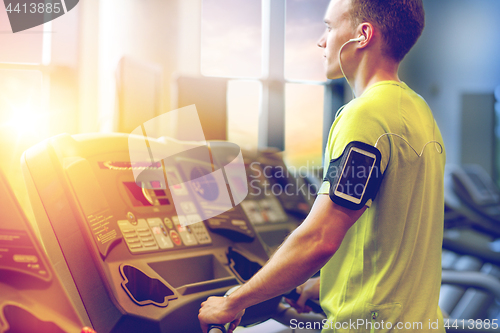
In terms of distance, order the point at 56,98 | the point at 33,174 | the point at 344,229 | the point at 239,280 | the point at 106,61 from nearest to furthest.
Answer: the point at 344,229, the point at 33,174, the point at 239,280, the point at 56,98, the point at 106,61

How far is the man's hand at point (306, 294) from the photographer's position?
4.33ft

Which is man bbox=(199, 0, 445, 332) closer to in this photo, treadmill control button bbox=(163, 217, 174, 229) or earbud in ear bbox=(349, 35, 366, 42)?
earbud in ear bbox=(349, 35, 366, 42)

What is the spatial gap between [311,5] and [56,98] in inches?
158

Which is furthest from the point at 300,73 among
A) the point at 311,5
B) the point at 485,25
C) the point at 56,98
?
the point at 56,98

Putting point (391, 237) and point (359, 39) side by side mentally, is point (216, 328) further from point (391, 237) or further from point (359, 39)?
point (359, 39)

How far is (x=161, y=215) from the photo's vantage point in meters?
1.28

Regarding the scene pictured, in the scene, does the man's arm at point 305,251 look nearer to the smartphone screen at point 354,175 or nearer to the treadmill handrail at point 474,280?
the smartphone screen at point 354,175

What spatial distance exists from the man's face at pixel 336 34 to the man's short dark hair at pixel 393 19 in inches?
1.0

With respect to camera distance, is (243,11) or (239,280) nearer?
(239,280)

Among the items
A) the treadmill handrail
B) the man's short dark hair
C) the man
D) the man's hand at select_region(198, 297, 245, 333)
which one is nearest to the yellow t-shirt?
the man

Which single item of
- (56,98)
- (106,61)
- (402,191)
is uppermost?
(106,61)

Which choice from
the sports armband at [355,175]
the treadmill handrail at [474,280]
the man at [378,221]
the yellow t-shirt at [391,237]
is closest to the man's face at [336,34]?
the man at [378,221]

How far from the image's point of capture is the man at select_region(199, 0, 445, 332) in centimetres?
83

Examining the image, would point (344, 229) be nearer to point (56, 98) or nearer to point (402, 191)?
point (402, 191)
